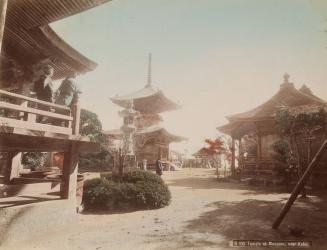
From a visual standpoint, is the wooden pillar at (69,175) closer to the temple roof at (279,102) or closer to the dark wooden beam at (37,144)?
the dark wooden beam at (37,144)

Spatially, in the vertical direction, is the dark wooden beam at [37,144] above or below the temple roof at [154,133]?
below

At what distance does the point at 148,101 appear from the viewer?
38.3 m

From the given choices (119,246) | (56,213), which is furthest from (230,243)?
(56,213)

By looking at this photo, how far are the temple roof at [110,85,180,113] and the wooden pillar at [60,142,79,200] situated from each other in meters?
28.8

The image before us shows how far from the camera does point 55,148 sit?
8.06 metres

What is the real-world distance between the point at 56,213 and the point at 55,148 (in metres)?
1.90

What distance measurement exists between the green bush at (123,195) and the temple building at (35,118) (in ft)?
4.62

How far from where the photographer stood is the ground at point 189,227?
6250mm

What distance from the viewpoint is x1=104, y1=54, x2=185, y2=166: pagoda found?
33000 mm

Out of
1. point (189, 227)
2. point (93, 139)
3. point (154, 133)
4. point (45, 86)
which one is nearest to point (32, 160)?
point (45, 86)

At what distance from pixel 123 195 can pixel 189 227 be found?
3.67 meters

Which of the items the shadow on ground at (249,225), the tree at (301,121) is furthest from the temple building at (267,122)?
the shadow on ground at (249,225)

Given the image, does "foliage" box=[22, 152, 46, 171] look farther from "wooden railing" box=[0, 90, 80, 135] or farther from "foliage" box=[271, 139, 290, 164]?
"foliage" box=[271, 139, 290, 164]

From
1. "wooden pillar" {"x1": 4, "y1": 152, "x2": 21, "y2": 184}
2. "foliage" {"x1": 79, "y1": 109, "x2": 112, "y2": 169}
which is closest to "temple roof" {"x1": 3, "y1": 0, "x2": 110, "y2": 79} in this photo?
"wooden pillar" {"x1": 4, "y1": 152, "x2": 21, "y2": 184}
